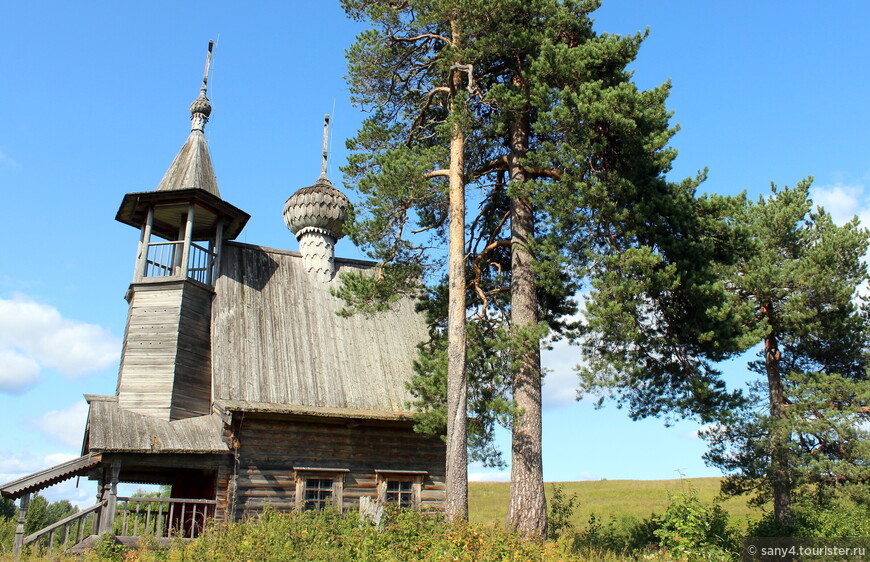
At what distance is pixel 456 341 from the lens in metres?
13.0

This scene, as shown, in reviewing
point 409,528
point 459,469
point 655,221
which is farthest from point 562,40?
point 409,528

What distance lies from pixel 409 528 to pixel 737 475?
12237 mm

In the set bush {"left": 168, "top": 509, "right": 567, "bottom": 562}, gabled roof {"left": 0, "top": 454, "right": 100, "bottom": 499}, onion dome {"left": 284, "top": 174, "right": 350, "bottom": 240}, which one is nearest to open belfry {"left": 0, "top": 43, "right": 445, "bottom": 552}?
gabled roof {"left": 0, "top": 454, "right": 100, "bottom": 499}

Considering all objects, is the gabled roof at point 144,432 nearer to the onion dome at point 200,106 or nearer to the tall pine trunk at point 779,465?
the onion dome at point 200,106

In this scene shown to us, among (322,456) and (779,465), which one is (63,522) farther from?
(779,465)

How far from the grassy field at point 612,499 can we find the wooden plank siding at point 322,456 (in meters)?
7.67

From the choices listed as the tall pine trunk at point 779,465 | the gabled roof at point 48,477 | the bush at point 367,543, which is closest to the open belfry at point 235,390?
the gabled roof at point 48,477

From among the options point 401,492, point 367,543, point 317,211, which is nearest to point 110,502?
point 401,492

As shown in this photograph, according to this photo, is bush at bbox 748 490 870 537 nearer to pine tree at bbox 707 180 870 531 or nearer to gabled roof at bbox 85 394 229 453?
pine tree at bbox 707 180 870 531

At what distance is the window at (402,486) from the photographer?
16312 millimetres

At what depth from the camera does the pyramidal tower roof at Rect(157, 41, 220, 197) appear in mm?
17984

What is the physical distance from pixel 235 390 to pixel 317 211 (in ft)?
22.4

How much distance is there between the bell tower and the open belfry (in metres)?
0.03

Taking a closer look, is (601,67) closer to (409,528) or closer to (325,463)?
(409,528)
